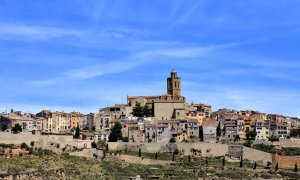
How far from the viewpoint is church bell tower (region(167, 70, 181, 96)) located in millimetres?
90756

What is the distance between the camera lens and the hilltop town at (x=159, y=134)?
6141 cm

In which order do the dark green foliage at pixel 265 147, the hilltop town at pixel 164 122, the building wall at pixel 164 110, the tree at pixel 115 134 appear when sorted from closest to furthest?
the dark green foliage at pixel 265 147, the tree at pixel 115 134, the hilltop town at pixel 164 122, the building wall at pixel 164 110

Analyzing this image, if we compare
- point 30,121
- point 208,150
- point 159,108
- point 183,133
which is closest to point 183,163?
point 208,150

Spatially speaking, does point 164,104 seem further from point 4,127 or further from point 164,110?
point 4,127

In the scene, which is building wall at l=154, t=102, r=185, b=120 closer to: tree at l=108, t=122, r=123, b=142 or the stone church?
the stone church

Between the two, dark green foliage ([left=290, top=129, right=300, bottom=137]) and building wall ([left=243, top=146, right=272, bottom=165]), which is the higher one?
dark green foliage ([left=290, top=129, right=300, bottom=137])

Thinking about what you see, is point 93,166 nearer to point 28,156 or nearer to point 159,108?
point 28,156

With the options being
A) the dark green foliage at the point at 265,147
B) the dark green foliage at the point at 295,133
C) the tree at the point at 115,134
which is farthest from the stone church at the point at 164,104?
the dark green foliage at the point at 295,133

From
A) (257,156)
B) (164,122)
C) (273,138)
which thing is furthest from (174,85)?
(257,156)

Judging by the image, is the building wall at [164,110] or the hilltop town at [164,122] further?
the building wall at [164,110]

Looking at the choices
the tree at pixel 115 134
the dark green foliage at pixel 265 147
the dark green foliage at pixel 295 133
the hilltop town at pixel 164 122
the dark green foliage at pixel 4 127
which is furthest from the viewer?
the dark green foliage at pixel 295 133

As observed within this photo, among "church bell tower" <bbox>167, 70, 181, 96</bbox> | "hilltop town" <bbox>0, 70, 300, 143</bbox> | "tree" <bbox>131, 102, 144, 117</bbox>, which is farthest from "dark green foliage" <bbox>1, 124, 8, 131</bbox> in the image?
"church bell tower" <bbox>167, 70, 181, 96</bbox>

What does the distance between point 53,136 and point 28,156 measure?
5.44 meters

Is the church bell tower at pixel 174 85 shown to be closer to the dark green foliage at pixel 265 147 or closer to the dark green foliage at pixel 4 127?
the dark green foliage at pixel 265 147
